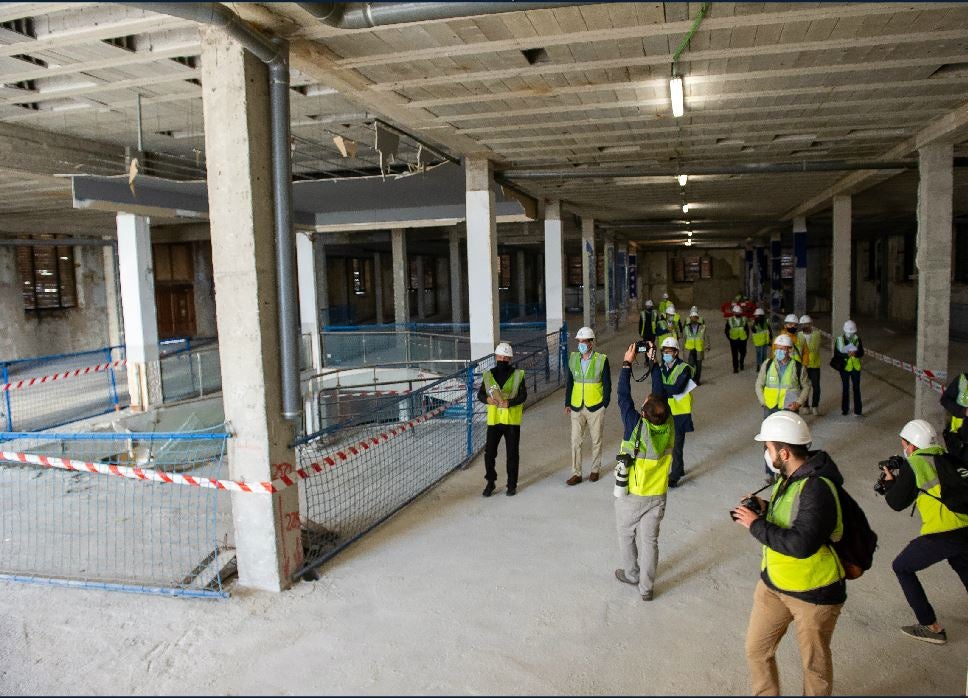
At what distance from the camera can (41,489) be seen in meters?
8.95

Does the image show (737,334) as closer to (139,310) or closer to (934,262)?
(934,262)

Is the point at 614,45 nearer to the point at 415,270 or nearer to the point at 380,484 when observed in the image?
the point at 380,484

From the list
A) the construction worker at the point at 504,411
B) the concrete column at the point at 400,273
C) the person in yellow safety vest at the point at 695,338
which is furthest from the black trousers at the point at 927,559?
the concrete column at the point at 400,273

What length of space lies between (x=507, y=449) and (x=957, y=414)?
4.35 meters

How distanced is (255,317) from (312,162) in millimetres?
9658

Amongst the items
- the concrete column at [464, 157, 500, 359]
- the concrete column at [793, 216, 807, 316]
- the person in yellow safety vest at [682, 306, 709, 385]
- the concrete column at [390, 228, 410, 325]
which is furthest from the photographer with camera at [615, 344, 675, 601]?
the concrete column at [390, 228, 410, 325]

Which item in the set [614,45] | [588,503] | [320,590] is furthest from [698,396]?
[320,590]

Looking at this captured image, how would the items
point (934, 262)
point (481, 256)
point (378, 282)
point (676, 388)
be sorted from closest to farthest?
1. point (676, 388)
2. point (934, 262)
3. point (481, 256)
4. point (378, 282)

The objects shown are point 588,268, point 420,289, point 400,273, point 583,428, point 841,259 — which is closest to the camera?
point 583,428

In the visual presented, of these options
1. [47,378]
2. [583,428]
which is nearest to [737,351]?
[583,428]

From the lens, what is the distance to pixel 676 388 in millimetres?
7621

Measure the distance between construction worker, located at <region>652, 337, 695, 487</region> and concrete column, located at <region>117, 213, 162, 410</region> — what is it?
41.4 feet

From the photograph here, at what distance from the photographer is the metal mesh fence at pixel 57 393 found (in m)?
14.5

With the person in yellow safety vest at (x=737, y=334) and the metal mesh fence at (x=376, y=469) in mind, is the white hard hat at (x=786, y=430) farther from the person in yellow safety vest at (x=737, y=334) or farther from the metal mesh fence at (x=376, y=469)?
the person in yellow safety vest at (x=737, y=334)
